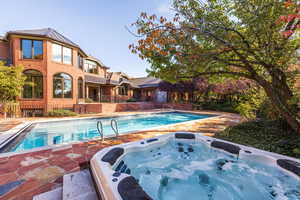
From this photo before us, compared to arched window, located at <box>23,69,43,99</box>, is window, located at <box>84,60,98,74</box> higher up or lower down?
higher up

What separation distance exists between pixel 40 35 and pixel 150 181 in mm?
14909

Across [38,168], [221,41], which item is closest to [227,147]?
[221,41]

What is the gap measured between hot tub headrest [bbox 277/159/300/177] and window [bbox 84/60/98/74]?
2202 cm

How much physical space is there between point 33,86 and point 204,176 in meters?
15.2

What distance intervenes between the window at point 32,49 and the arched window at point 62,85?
225cm

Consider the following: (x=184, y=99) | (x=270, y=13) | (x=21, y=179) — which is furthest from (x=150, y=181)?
(x=184, y=99)

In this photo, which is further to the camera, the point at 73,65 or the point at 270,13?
the point at 73,65

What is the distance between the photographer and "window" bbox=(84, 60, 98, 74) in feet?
65.5

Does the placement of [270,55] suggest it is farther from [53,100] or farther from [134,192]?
[53,100]

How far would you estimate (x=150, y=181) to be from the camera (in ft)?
12.3

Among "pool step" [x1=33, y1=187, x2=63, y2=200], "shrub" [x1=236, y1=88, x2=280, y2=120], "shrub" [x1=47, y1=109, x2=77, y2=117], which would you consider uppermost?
"shrub" [x1=236, y1=88, x2=280, y2=120]

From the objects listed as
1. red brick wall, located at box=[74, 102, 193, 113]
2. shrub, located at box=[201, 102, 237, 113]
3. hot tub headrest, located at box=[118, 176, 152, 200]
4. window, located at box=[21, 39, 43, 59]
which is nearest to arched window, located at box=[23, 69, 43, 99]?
window, located at box=[21, 39, 43, 59]

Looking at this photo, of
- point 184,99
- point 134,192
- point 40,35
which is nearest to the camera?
point 134,192

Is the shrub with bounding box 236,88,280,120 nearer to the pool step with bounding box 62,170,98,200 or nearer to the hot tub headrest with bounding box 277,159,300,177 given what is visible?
the hot tub headrest with bounding box 277,159,300,177
